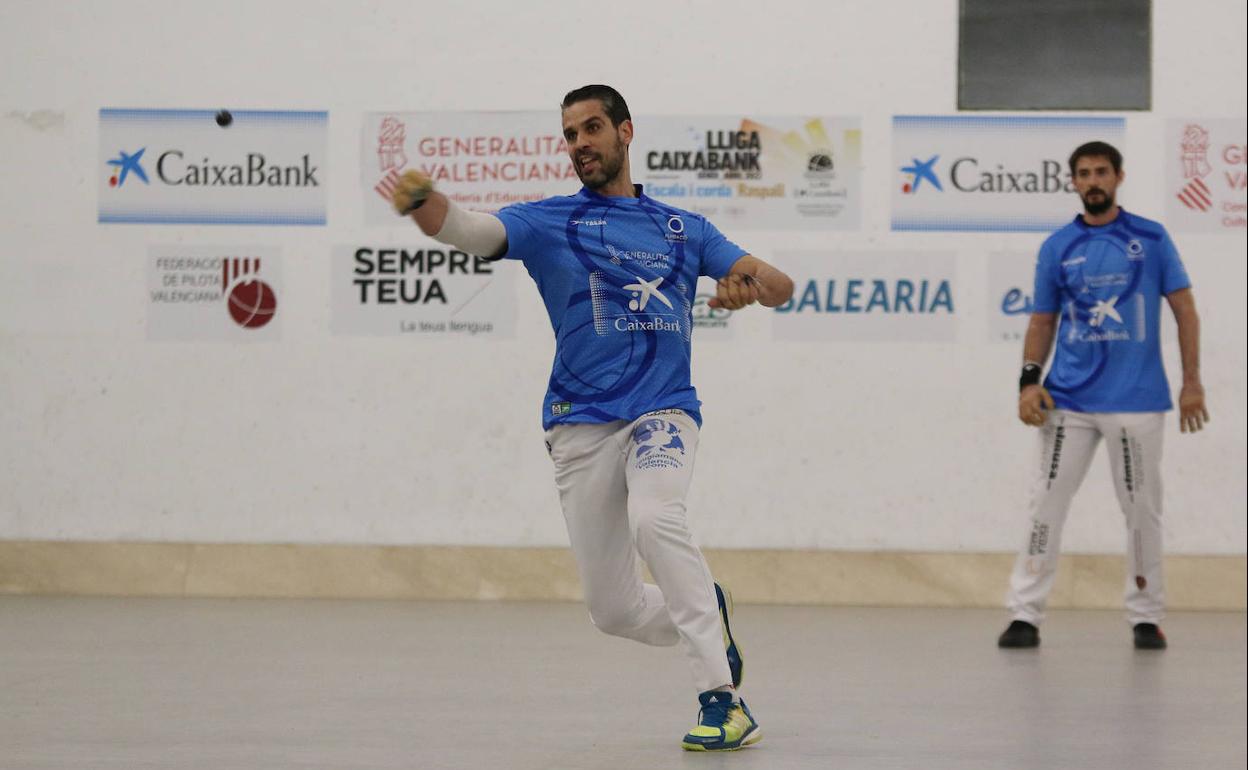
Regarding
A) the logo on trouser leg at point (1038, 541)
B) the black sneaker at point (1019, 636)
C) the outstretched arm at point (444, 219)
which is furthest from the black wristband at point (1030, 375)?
the outstretched arm at point (444, 219)

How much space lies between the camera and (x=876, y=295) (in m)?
8.81

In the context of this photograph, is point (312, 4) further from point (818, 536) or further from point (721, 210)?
point (818, 536)

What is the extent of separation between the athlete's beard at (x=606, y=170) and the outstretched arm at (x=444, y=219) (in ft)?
1.01

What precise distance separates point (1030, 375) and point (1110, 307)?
0.42 meters

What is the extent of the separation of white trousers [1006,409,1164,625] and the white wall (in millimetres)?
1472

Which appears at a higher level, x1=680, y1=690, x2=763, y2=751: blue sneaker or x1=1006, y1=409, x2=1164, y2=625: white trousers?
x1=1006, y1=409, x2=1164, y2=625: white trousers

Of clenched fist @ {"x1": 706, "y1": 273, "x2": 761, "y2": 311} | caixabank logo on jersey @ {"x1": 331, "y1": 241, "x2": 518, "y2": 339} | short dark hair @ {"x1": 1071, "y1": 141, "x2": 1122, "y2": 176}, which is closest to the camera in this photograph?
clenched fist @ {"x1": 706, "y1": 273, "x2": 761, "y2": 311}

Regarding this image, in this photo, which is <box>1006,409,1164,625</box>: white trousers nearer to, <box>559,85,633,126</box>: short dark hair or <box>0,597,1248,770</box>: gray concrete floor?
<box>0,597,1248,770</box>: gray concrete floor

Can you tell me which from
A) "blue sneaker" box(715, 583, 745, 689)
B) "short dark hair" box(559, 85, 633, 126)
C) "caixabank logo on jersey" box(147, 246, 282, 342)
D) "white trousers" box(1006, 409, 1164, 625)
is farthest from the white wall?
"short dark hair" box(559, 85, 633, 126)

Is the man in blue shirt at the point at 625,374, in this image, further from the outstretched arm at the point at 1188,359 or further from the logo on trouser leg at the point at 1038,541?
the outstretched arm at the point at 1188,359

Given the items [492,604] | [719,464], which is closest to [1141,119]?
[719,464]

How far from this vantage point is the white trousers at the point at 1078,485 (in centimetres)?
721

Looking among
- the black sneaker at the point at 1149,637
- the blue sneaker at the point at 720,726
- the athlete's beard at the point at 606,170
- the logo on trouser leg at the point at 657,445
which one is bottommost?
the black sneaker at the point at 1149,637

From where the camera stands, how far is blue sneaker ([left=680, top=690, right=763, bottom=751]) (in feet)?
14.8
